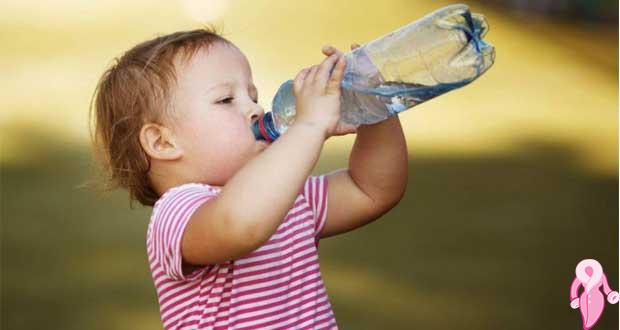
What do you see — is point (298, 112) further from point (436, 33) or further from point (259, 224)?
point (436, 33)

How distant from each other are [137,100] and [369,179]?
34cm

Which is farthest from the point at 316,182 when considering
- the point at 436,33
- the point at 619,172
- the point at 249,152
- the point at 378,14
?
the point at 378,14

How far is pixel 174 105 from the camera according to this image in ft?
5.00

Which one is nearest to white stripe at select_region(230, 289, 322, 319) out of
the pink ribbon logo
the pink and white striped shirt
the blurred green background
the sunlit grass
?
the pink and white striped shirt

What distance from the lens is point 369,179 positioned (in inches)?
63.4

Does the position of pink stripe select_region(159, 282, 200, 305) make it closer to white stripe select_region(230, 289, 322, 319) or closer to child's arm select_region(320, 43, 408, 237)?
white stripe select_region(230, 289, 322, 319)

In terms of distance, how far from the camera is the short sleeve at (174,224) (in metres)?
1.37

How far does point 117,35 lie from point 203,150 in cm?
248

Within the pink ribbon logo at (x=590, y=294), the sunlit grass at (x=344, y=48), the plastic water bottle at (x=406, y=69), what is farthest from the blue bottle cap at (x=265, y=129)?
the sunlit grass at (x=344, y=48)

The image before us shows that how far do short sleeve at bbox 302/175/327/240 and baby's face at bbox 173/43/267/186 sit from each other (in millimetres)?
119

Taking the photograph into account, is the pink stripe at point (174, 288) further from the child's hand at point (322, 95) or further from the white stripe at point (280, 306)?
the child's hand at point (322, 95)

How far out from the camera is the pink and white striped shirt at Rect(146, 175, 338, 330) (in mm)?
1405

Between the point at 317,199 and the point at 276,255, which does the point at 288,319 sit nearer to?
the point at 276,255

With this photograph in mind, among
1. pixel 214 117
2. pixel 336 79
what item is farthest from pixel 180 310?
pixel 336 79
